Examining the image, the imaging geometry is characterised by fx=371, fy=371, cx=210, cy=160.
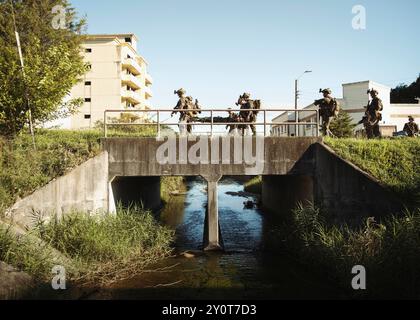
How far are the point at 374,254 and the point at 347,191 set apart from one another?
12.6ft

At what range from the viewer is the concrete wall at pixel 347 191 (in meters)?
12.0

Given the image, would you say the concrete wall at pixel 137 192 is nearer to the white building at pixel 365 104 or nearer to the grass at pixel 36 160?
the grass at pixel 36 160

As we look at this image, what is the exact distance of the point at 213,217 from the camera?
14.9m

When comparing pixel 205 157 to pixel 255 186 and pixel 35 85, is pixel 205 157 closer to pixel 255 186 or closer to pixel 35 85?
pixel 35 85

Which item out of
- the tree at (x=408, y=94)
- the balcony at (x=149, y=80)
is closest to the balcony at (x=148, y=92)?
the balcony at (x=149, y=80)

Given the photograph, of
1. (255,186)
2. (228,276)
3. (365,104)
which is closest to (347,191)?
(228,276)

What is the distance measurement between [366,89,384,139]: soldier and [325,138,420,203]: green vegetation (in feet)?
7.18

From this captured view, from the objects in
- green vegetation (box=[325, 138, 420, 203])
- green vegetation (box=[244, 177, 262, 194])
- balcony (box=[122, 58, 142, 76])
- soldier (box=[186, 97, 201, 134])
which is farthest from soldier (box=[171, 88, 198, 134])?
balcony (box=[122, 58, 142, 76])

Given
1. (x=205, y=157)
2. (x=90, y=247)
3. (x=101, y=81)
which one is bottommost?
(x=90, y=247)

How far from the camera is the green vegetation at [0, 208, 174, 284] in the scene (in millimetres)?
10039

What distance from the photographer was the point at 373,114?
17.0 m

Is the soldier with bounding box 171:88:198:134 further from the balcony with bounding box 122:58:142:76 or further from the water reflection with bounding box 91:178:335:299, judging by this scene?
the balcony with bounding box 122:58:142:76
